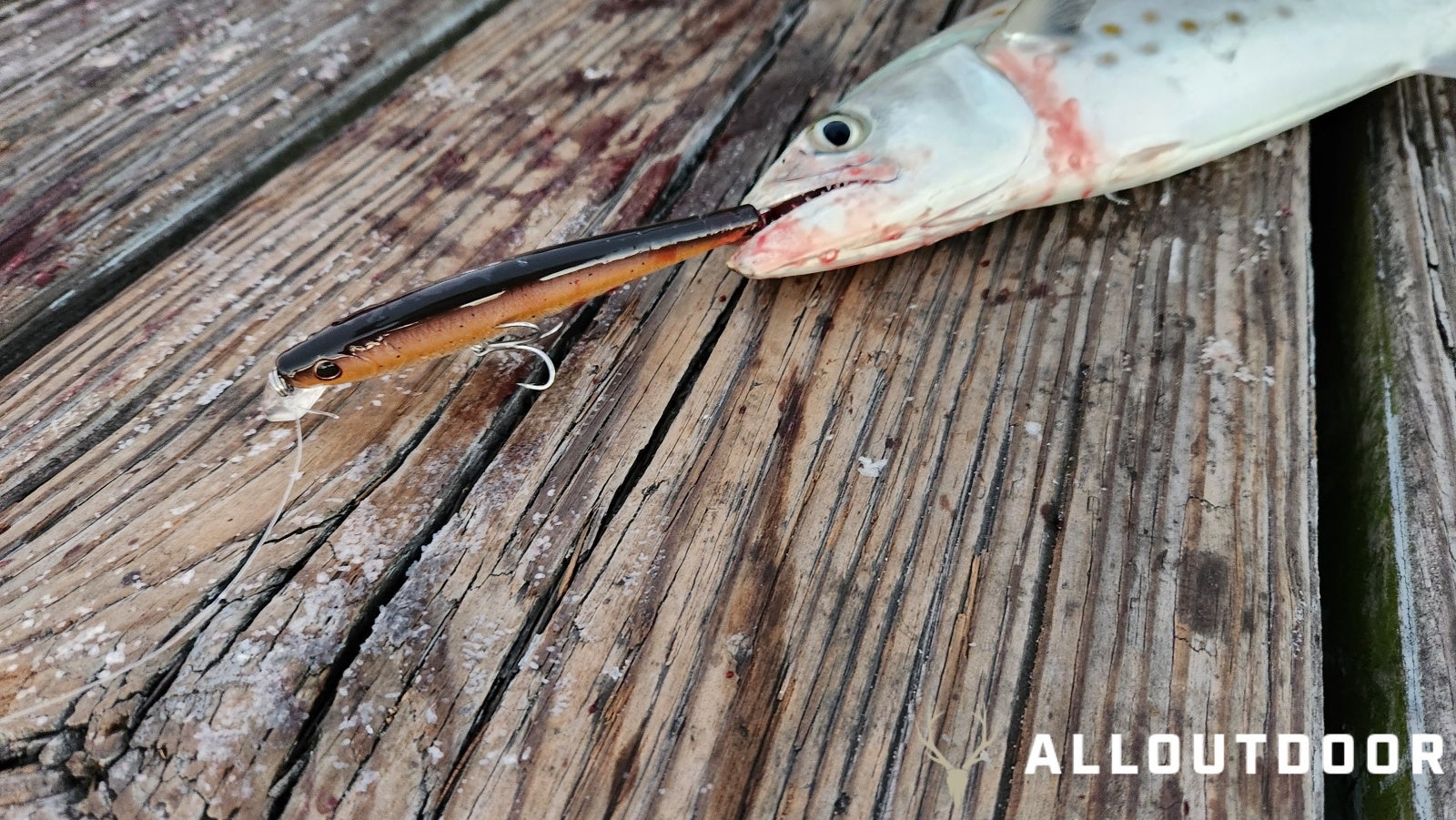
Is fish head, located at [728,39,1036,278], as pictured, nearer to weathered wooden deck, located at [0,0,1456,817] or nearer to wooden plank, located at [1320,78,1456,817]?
weathered wooden deck, located at [0,0,1456,817]

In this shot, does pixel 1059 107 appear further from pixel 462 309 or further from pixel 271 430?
pixel 271 430

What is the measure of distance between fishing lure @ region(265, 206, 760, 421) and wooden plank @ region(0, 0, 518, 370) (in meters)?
0.56

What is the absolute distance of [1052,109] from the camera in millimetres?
1619

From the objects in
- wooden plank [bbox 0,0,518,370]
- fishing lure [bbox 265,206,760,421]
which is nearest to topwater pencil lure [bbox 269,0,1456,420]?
fishing lure [bbox 265,206,760,421]

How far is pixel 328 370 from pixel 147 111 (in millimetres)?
1010

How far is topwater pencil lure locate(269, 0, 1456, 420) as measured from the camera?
153 cm

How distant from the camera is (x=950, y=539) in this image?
1.17 metres

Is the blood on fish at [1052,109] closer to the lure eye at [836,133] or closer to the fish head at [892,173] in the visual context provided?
the fish head at [892,173]

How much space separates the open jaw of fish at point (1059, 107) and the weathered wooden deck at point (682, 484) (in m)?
0.08

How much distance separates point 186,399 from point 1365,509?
1.66m

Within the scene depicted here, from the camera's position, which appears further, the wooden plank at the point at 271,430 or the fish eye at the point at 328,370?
the fish eye at the point at 328,370

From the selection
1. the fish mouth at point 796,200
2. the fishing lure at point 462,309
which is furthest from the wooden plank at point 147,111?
the fish mouth at point 796,200

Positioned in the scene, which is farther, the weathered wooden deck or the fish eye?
the fish eye

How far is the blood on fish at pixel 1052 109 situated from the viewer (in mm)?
1603
